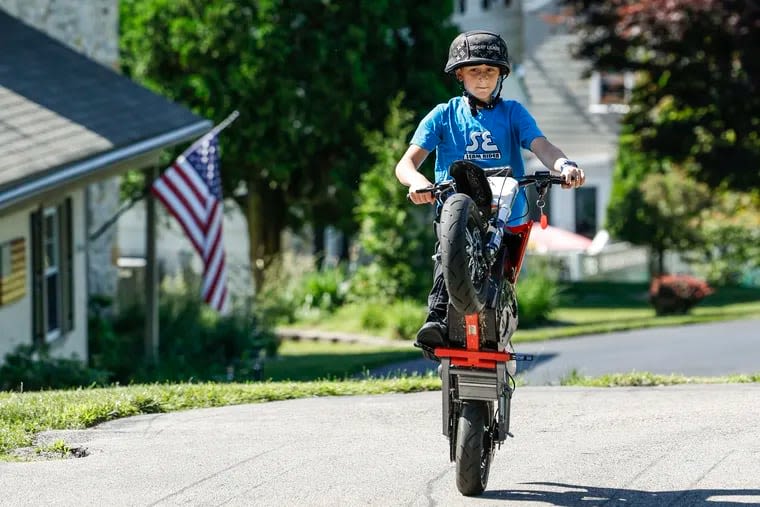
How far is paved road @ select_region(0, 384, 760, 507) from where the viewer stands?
263 inches

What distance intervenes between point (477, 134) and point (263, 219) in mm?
27204

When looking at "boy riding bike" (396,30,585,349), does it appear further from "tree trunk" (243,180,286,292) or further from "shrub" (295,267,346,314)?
"tree trunk" (243,180,286,292)

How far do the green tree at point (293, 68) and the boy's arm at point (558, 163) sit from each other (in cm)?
2397

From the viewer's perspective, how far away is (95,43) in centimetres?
2341

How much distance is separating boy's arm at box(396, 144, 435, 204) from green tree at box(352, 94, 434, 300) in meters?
21.1

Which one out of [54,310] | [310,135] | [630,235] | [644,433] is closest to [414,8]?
[310,135]

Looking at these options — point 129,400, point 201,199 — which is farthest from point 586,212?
point 129,400

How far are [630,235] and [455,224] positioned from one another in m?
31.8

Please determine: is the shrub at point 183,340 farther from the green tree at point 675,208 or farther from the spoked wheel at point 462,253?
the green tree at point 675,208

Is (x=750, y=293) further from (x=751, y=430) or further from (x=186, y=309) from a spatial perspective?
(x=751, y=430)

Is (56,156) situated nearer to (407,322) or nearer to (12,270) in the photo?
(12,270)

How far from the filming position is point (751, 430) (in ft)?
26.4

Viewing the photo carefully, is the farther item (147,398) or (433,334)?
(147,398)

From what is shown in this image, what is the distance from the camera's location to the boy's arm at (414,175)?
22.3ft
